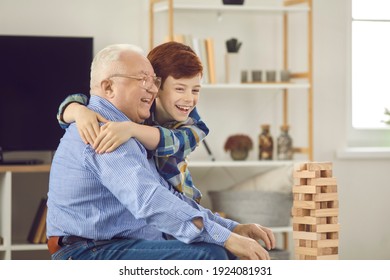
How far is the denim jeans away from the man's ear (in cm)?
28

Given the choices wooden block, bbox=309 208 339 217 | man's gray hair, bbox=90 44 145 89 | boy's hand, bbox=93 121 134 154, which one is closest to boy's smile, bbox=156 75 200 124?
man's gray hair, bbox=90 44 145 89

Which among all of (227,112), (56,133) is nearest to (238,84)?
(227,112)

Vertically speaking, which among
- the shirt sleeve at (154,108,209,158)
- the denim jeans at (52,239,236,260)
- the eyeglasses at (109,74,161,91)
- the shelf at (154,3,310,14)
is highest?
the shelf at (154,3,310,14)

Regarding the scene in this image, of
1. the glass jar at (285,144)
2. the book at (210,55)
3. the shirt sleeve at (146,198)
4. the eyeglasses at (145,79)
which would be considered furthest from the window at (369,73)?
the shirt sleeve at (146,198)

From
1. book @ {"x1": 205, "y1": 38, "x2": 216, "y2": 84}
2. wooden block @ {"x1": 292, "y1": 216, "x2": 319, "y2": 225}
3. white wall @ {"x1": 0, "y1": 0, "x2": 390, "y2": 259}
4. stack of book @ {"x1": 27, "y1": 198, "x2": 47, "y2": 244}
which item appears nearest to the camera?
wooden block @ {"x1": 292, "y1": 216, "x2": 319, "y2": 225}

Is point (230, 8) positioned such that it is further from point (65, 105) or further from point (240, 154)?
point (65, 105)

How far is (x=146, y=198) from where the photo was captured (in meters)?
1.27

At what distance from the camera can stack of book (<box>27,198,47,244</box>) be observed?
10.5 feet

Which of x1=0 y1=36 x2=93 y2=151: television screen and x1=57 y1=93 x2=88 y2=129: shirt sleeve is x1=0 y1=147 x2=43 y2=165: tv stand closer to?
x1=0 y1=36 x2=93 y2=151: television screen

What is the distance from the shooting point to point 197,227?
1297 mm

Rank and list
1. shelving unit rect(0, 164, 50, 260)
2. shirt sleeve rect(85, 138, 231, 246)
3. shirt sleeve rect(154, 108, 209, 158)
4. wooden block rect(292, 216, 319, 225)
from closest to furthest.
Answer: shirt sleeve rect(85, 138, 231, 246), wooden block rect(292, 216, 319, 225), shirt sleeve rect(154, 108, 209, 158), shelving unit rect(0, 164, 50, 260)

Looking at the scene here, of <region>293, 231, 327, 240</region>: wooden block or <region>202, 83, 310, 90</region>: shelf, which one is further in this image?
<region>202, 83, 310, 90</region>: shelf

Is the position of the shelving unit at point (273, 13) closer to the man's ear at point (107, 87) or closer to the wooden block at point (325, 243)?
the man's ear at point (107, 87)

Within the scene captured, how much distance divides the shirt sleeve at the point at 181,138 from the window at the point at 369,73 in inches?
89.8
